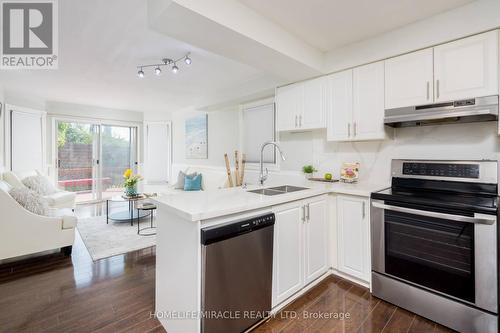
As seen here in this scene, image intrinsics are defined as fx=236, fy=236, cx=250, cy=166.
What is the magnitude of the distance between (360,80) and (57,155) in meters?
6.79

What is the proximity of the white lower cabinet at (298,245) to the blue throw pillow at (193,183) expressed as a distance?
3.09 metres

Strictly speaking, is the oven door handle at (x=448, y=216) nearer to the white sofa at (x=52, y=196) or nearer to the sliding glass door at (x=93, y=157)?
the white sofa at (x=52, y=196)

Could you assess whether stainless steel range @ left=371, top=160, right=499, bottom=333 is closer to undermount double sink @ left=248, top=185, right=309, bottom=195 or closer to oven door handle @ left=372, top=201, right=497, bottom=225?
oven door handle @ left=372, top=201, right=497, bottom=225

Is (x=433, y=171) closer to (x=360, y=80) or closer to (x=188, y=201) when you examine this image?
(x=360, y=80)

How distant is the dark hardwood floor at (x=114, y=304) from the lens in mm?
1776

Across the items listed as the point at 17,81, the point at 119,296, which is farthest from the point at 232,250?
the point at 17,81

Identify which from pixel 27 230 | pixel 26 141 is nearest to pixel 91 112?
pixel 26 141

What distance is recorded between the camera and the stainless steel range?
1607 mm

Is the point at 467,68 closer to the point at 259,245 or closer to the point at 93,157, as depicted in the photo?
the point at 259,245

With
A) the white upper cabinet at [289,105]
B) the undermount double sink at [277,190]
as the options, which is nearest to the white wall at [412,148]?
the white upper cabinet at [289,105]

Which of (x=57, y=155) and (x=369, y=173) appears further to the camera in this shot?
(x=57, y=155)

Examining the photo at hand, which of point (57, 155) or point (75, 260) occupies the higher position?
point (57, 155)

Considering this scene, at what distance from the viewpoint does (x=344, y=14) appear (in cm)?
208

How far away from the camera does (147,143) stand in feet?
22.7
